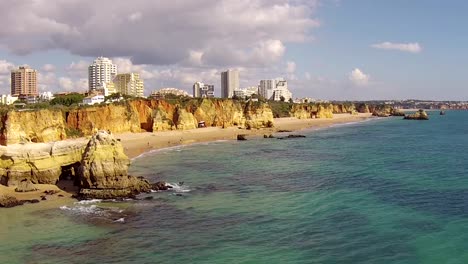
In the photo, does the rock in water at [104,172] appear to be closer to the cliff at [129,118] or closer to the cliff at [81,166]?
the cliff at [81,166]

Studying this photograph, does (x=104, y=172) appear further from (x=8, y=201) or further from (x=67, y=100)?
(x=67, y=100)

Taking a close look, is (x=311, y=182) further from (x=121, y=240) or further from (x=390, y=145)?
(x=390, y=145)

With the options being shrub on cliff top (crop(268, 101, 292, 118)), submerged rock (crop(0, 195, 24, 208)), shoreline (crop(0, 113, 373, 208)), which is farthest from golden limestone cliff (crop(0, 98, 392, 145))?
shrub on cliff top (crop(268, 101, 292, 118))

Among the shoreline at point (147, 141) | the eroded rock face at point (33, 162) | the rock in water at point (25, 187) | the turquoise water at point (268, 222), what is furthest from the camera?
the eroded rock face at point (33, 162)

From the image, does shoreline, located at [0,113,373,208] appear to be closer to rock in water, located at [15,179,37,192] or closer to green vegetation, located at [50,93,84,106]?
rock in water, located at [15,179,37,192]

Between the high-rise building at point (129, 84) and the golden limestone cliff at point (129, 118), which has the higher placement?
the high-rise building at point (129, 84)

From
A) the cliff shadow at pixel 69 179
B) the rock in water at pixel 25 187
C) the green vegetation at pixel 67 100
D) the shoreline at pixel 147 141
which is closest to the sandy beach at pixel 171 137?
the shoreline at pixel 147 141

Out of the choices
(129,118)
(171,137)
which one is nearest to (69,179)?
(171,137)
